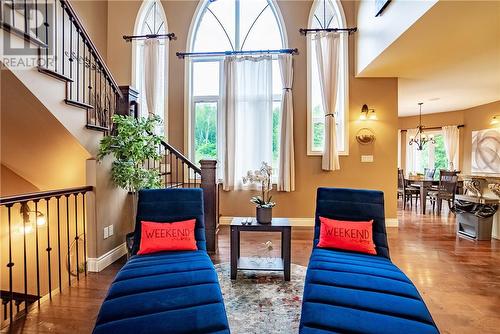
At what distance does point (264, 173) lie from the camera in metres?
2.79

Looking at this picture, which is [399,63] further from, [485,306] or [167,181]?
[167,181]

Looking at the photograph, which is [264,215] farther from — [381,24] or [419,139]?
[419,139]

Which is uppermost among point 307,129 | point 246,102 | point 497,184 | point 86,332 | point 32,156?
point 246,102

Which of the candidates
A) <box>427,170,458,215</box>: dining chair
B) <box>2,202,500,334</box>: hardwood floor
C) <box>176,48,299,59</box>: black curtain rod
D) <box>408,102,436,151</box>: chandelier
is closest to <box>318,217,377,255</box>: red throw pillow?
<box>2,202,500,334</box>: hardwood floor

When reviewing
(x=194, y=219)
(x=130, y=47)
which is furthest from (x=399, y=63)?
(x=130, y=47)

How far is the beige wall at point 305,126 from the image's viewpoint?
4629mm

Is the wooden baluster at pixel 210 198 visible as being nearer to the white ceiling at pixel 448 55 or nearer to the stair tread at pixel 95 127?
the stair tread at pixel 95 127

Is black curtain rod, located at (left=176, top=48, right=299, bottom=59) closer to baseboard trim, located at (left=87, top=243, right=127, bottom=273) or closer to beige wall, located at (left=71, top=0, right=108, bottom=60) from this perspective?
beige wall, located at (left=71, top=0, right=108, bottom=60)

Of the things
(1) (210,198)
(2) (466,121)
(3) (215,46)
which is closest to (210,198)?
(1) (210,198)

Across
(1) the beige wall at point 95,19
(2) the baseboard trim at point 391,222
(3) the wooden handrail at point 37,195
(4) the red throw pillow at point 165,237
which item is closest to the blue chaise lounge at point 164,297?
(4) the red throw pillow at point 165,237

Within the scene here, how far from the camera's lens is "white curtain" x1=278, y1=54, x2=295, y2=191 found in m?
4.59

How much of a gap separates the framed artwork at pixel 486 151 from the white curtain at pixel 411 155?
4.91 feet

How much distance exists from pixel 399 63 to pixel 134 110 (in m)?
3.89

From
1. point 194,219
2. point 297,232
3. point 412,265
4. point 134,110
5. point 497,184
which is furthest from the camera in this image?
point 297,232
